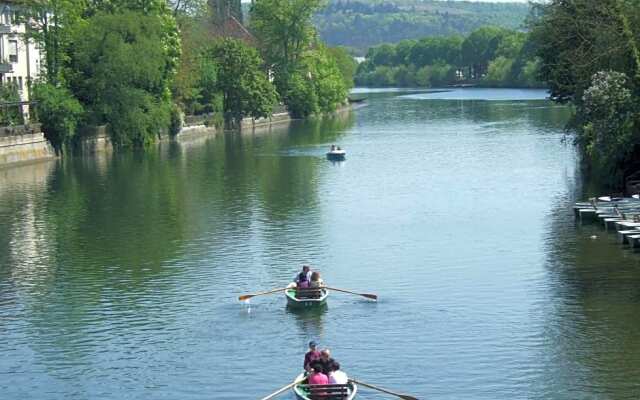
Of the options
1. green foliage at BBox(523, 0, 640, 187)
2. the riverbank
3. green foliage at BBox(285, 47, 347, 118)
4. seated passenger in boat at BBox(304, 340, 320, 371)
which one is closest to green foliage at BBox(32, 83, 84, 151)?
the riverbank

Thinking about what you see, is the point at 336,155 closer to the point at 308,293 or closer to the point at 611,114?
the point at 611,114

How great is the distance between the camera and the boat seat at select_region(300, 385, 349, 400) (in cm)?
2961

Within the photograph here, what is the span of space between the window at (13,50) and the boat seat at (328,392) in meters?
72.2

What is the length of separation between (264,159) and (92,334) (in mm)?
57931

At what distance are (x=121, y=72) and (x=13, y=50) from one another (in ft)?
28.4

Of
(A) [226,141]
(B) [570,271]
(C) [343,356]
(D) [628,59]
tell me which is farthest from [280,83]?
(C) [343,356]

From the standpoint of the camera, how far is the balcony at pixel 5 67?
9356 cm

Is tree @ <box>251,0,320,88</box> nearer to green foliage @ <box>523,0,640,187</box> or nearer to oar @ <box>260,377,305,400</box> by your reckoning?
green foliage @ <box>523,0,640,187</box>

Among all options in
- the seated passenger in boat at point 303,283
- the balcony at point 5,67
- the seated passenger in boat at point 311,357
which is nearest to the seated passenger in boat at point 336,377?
the seated passenger in boat at point 311,357

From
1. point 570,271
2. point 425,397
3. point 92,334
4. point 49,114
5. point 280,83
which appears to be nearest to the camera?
point 425,397

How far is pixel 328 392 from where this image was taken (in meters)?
29.7

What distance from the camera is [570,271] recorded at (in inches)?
1779

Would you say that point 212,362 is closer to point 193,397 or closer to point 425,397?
point 193,397

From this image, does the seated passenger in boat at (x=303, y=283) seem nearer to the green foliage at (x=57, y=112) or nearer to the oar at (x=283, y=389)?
the oar at (x=283, y=389)
